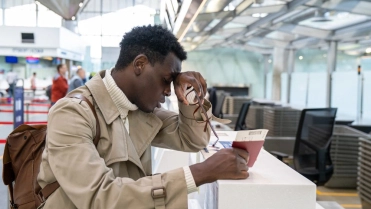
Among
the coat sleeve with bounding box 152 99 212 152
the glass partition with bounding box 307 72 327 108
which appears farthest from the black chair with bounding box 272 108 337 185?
the glass partition with bounding box 307 72 327 108

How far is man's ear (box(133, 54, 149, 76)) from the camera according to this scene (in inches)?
58.6

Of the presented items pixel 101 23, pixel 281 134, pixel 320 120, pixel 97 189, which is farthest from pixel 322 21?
pixel 101 23

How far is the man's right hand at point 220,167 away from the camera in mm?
1272

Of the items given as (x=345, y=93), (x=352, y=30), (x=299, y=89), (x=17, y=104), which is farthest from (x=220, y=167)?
(x=299, y=89)

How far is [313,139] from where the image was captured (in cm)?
496

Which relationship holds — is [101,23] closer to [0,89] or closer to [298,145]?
[0,89]

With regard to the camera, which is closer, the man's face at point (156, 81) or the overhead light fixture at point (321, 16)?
the man's face at point (156, 81)

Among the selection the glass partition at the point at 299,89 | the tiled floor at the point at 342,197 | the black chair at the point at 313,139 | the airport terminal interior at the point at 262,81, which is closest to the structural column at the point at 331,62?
the airport terminal interior at the point at 262,81

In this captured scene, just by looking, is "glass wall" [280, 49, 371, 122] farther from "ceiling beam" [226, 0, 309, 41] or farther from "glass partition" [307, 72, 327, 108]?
"ceiling beam" [226, 0, 309, 41]

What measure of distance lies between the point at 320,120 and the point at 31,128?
3906mm

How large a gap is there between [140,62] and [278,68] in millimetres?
16372

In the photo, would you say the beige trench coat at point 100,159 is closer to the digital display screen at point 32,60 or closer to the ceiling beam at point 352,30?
the ceiling beam at point 352,30

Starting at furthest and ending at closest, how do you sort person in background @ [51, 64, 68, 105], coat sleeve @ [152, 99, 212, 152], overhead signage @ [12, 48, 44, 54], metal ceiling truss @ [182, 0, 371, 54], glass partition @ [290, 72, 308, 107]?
overhead signage @ [12, 48, 44, 54]
glass partition @ [290, 72, 308, 107]
person in background @ [51, 64, 68, 105]
metal ceiling truss @ [182, 0, 371, 54]
coat sleeve @ [152, 99, 212, 152]

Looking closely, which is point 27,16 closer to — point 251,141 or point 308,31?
point 308,31
